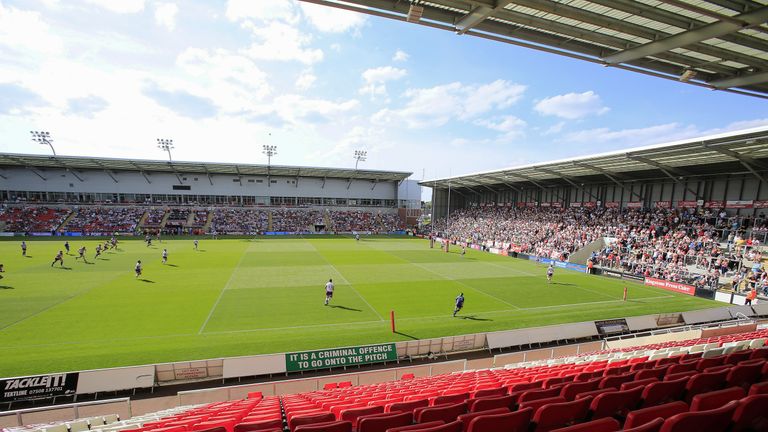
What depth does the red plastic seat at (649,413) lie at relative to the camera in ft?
9.11

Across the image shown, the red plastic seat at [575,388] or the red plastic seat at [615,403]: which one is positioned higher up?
the red plastic seat at [615,403]

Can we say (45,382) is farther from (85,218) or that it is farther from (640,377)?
(85,218)

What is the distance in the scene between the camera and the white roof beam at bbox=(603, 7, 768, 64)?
268 inches

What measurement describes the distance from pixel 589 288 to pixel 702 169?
20.3m

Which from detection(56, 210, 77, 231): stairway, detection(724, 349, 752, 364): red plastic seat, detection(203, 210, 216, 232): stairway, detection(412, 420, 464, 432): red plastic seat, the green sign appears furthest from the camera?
detection(203, 210, 216, 232): stairway

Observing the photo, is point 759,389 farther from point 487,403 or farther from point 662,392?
point 487,403

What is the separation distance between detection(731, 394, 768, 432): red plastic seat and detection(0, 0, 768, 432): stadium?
0.07 feet

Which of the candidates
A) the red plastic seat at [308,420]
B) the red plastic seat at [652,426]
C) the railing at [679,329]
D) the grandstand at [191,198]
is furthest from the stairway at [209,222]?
the red plastic seat at [652,426]

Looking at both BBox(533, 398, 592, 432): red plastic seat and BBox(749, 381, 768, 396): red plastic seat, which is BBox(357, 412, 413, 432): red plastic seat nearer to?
BBox(533, 398, 592, 432): red plastic seat

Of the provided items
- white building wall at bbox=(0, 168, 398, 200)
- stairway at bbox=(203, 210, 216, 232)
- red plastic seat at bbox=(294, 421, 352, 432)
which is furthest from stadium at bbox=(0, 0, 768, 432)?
stairway at bbox=(203, 210, 216, 232)

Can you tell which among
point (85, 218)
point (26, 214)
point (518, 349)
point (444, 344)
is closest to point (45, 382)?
point (444, 344)

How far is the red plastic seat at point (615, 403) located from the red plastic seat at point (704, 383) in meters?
0.88

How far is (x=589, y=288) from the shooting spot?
84.9ft

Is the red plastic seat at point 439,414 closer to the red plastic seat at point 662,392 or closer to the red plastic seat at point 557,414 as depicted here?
the red plastic seat at point 557,414
